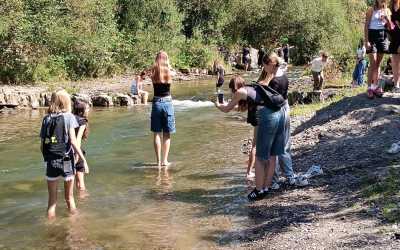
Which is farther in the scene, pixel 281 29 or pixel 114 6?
pixel 281 29

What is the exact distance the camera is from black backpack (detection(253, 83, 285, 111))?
7.43m

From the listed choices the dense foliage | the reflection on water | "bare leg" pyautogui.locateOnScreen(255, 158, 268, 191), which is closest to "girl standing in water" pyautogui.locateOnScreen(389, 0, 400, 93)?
the reflection on water

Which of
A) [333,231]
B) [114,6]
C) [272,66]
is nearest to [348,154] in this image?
[272,66]

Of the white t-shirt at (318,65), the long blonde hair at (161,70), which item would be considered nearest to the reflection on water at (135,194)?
the long blonde hair at (161,70)

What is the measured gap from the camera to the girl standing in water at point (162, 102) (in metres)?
10.1

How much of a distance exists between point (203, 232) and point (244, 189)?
1947 mm

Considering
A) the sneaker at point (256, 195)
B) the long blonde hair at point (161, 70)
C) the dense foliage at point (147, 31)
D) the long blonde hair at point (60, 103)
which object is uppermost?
the dense foliage at point (147, 31)

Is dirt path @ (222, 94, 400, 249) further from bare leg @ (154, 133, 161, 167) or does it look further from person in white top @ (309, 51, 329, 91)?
person in white top @ (309, 51, 329, 91)

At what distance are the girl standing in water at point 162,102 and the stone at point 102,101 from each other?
36.3 ft

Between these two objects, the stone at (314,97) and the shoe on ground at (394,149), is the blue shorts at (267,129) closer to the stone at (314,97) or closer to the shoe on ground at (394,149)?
the shoe on ground at (394,149)

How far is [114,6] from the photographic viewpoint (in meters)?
35.9

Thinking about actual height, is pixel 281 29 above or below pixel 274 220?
above

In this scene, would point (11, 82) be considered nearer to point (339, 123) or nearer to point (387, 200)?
point (339, 123)

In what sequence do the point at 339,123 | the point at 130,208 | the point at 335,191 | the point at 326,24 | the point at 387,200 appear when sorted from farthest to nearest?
1. the point at 326,24
2. the point at 339,123
3. the point at 130,208
4. the point at 335,191
5. the point at 387,200
